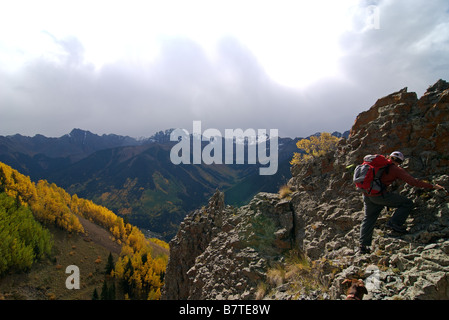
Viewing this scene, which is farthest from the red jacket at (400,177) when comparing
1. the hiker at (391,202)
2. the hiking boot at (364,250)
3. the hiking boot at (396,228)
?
the hiking boot at (364,250)

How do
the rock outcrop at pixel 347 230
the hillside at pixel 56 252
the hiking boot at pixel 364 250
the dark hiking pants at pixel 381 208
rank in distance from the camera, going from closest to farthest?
1. the rock outcrop at pixel 347 230
2. the dark hiking pants at pixel 381 208
3. the hiking boot at pixel 364 250
4. the hillside at pixel 56 252

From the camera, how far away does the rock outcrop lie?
7855mm

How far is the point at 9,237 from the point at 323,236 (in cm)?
10203

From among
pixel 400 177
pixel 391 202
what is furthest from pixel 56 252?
pixel 400 177

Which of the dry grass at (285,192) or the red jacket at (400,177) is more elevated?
the red jacket at (400,177)

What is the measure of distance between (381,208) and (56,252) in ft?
411

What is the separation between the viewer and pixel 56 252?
10381cm

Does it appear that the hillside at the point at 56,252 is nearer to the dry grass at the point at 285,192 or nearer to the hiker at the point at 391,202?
the dry grass at the point at 285,192

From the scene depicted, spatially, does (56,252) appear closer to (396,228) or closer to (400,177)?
(396,228)

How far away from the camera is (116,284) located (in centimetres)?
9812

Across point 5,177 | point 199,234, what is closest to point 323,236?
point 199,234

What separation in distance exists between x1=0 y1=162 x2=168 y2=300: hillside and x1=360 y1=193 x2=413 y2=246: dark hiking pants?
329ft

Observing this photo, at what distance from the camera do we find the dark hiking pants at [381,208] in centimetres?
912

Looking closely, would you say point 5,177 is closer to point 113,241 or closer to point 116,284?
point 113,241
